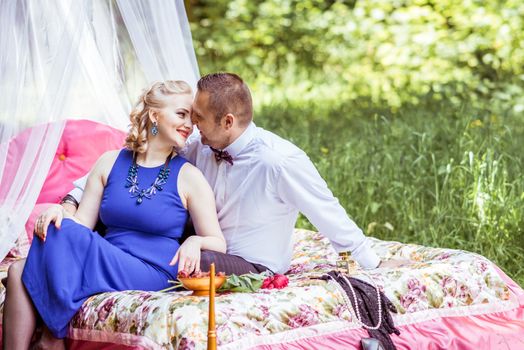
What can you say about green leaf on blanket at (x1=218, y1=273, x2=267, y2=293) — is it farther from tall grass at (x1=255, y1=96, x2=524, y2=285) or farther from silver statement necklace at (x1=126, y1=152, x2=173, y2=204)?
tall grass at (x1=255, y1=96, x2=524, y2=285)

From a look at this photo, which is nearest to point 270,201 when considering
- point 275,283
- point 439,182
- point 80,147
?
point 275,283

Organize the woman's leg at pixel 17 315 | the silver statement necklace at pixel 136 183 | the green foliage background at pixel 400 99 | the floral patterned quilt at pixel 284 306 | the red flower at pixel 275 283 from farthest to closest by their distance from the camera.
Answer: the green foliage background at pixel 400 99 < the silver statement necklace at pixel 136 183 < the red flower at pixel 275 283 < the woman's leg at pixel 17 315 < the floral patterned quilt at pixel 284 306

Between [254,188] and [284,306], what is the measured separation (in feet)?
1.88

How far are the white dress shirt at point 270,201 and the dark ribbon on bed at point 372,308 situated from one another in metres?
0.25

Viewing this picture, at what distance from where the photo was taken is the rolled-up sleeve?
3049mm

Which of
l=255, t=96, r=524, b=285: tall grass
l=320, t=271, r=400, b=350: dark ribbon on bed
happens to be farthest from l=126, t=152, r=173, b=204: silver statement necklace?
l=255, t=96, r=524, b=285: tall grass

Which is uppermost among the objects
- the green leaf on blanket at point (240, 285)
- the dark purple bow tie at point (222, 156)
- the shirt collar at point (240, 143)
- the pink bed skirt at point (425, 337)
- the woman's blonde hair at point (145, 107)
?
the woman's blonde hair at point (145, 107)

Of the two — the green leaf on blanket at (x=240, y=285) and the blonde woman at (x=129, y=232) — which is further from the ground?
the blonde woman at (x=129, y=232)

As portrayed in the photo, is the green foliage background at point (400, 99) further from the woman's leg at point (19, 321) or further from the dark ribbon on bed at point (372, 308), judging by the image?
the woman's leg at point (19, 321)

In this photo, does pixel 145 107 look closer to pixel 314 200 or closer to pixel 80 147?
pixel 314 200

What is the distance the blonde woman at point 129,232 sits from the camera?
276cm

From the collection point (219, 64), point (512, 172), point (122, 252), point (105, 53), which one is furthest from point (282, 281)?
point (219, 64)

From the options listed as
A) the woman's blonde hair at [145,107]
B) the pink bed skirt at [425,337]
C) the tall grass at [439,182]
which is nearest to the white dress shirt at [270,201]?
the woman's blonde hair at [145,107]

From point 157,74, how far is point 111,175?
872 mm
